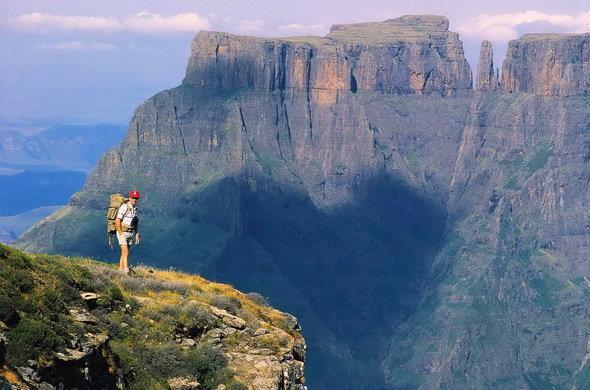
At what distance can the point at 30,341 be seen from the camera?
24906mm

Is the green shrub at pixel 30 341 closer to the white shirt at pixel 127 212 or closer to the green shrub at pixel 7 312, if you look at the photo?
the green shrub at pixel 7 312

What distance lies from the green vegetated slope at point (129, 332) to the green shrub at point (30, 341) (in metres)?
0.02

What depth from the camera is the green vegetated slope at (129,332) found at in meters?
25.3

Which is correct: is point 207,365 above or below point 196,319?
below

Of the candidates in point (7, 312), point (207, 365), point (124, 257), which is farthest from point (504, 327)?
point (7, 312)

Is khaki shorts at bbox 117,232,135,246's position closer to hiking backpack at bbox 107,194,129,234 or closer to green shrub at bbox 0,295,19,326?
hiking backpack at bbox 107,194,129,234

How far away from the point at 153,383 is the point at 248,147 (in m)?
167

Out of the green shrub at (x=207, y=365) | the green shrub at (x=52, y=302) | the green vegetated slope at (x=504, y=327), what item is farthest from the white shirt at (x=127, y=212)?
the green vegetated slope at (x=504, y=327)

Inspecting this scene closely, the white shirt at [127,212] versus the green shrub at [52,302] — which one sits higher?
the white shirt at [127,212]

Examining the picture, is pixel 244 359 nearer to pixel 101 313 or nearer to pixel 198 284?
pixel 101 313

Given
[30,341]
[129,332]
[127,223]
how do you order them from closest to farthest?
[30,341] → [129,332] → [127,223]

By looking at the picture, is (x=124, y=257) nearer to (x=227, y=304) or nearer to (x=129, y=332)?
(x=227, y=304)

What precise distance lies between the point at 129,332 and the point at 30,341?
504 cm

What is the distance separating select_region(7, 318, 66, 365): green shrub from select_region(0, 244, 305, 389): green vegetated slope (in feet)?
0.07
